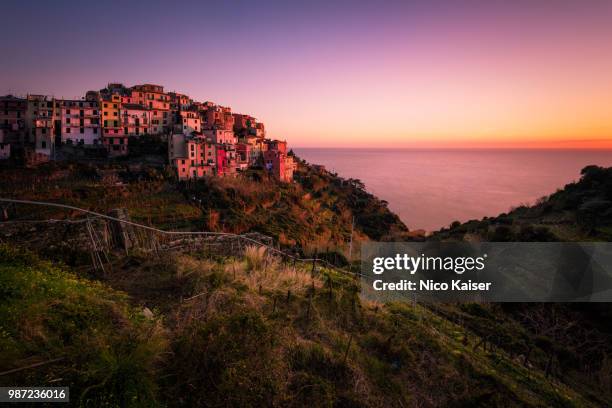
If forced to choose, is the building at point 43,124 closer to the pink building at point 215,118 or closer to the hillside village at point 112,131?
the hillside village at point 112,131

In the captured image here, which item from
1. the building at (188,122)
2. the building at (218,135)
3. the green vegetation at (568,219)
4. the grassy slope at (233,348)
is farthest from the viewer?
the building at (218,135)

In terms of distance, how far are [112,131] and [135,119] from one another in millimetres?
A: 4382

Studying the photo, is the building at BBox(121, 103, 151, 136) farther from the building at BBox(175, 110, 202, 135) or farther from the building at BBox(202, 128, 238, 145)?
the building at BBox(202, 128, 238, 145)

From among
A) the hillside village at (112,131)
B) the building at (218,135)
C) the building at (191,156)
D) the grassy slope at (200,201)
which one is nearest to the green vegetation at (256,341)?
the grassy slope at (200,201)

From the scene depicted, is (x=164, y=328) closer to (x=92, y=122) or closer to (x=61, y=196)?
(x=61, y=196)

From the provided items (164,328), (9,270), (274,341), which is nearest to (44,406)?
(164,328)

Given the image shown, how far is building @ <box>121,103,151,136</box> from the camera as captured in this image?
49.4 metres

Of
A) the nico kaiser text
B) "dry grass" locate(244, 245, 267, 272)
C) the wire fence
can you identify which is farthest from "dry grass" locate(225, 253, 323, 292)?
the nico kaiser text

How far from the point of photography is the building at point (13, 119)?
4494 centimetres

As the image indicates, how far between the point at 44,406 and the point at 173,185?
136 ft

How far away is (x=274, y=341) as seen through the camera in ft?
12.6

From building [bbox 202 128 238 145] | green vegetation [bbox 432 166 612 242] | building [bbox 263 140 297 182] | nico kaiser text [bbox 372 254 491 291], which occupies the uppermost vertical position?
building [bbox 202 128 238 145]

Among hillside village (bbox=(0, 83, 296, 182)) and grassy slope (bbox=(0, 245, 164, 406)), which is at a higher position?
hillside village (bbox=(0, 83, 296, 182))

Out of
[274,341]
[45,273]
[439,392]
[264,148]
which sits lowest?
[439,392]
